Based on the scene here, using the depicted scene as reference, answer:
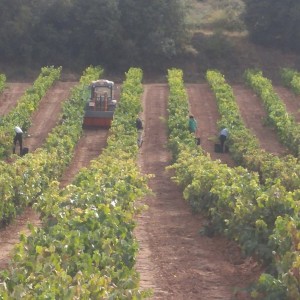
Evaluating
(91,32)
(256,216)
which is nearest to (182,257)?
(256,216)

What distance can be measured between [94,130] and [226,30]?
26.8 meters

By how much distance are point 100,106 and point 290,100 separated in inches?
492

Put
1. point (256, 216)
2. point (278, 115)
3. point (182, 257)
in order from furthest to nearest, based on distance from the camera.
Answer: point (278, 115)
point (182, 257)
point (256, 216)

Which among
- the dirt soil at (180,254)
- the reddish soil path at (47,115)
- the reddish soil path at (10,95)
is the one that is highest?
the dirt soil at (180,254)

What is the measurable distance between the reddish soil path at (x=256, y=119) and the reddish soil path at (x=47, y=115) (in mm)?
8231

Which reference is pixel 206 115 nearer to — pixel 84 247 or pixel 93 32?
pixel 93 32

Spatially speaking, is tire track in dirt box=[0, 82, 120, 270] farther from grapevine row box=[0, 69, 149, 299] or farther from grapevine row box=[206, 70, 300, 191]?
grapevine row box=[206, 70, 300, 191]

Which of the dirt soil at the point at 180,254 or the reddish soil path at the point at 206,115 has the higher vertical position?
the dirt soil at the point at 180,254

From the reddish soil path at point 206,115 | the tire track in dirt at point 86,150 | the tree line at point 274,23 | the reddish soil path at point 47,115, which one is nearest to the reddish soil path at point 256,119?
the reddish soil path at point 206,115

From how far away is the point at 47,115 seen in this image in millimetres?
35500

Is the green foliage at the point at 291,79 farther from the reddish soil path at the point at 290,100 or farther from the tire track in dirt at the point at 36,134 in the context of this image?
the tire track in dirt at the point at 36,134

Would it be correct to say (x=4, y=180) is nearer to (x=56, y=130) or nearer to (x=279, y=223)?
(x=279, y=223)

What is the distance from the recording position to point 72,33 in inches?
1997

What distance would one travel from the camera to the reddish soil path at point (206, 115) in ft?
91.7
